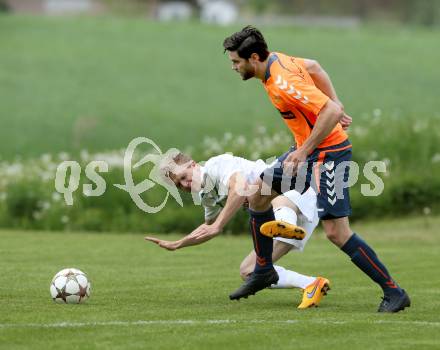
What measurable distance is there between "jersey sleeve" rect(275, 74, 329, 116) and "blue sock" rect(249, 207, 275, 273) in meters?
1.15

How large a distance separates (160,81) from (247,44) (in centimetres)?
3124

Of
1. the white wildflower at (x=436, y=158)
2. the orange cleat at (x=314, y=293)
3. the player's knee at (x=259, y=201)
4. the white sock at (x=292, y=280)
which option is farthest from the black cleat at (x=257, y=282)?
the white wildflower at (x=436, y=158)

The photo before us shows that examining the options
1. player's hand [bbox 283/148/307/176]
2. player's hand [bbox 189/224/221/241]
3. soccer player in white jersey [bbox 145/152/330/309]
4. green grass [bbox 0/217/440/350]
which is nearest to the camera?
green grass [bbox 0/217/440/350]

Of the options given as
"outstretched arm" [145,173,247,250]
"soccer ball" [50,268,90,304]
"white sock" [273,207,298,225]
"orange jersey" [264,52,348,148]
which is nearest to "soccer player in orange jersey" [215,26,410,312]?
"orange jersey" [264,52,348,148]

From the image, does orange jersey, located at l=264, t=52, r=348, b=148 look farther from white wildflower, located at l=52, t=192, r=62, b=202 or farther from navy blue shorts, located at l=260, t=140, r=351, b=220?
white wildflower, located at l=52, t=192, r=62, b=202

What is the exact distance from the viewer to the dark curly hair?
9.09m

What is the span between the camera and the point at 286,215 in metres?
10.0

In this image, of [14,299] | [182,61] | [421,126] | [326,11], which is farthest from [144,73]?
[326,11]

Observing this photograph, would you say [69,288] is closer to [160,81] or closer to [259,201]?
[259,201]

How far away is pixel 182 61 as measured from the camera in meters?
42.9

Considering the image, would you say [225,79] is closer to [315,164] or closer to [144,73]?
[144,73]

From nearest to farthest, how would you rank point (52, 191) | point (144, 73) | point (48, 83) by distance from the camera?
1. point (52, 191)
2. point (48, 83)
3. point (144, 73)

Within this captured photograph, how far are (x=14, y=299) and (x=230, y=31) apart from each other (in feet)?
128

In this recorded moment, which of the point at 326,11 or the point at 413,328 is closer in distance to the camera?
the point at 413,328
